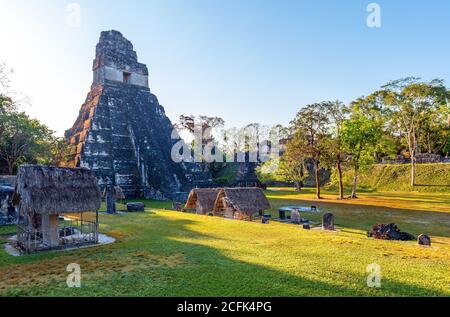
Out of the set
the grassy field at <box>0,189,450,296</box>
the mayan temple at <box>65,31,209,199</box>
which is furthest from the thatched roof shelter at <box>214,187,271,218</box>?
the mayan temple at <box>65,31,209,199</box>

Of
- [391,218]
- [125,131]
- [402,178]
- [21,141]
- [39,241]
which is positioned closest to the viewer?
[39,241]

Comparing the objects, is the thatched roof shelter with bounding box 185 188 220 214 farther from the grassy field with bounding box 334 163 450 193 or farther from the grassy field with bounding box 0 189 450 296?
the grassy field with bounding box 334 163 450 193

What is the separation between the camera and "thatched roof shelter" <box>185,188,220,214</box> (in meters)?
22.1

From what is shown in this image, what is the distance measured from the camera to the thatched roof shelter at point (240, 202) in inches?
786

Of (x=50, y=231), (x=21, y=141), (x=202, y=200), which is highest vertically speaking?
(x=21, y=141)

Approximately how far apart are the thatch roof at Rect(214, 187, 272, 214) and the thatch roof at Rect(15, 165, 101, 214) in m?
10.1

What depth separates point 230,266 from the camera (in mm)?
8188

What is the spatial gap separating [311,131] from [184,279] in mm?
31697

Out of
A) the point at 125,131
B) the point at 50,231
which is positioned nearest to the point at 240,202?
the point at 50,231

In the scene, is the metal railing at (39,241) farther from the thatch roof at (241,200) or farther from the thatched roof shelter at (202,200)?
the thatched roof shelter at (202,200)

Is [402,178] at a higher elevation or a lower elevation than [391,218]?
higher

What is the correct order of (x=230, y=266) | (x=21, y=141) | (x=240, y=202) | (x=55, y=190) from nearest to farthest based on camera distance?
1. (x=230, y=266)
2. (x=55, y=190)
3. (x=240, y=202)
4. (x=21, y=141)

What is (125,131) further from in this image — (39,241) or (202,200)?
(39,241)
